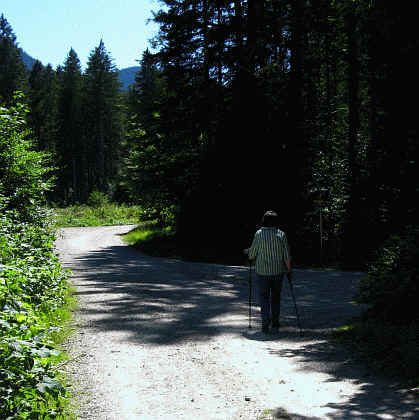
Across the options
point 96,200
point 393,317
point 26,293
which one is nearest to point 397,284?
point 393,317

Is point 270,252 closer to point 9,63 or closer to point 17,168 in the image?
point 17,168

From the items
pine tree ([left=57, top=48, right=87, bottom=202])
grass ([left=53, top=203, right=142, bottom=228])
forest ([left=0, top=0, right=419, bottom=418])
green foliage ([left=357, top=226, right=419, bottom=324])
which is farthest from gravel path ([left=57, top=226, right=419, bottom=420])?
pine tree ([left=57, top=48, right=87, bottom=202])

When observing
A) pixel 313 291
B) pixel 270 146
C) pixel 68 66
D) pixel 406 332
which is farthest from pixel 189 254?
pixel 68 66

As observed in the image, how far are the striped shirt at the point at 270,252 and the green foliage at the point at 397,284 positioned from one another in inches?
58.8

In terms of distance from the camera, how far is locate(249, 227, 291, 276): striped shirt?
324 inches

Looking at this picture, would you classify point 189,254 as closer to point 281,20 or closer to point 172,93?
point 172,93

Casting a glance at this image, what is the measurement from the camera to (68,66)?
233 feet

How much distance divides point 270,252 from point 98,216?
42.6m

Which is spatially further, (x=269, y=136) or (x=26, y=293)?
(x=269, y=136)

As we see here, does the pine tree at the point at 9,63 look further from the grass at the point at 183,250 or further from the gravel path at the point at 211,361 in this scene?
the gravel path at the point at 211,361

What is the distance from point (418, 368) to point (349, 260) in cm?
1276

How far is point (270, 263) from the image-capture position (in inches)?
324

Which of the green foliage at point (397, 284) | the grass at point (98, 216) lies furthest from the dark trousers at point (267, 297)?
the grass at point (98, 216)

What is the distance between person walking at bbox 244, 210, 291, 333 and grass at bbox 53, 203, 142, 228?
36.9 m
